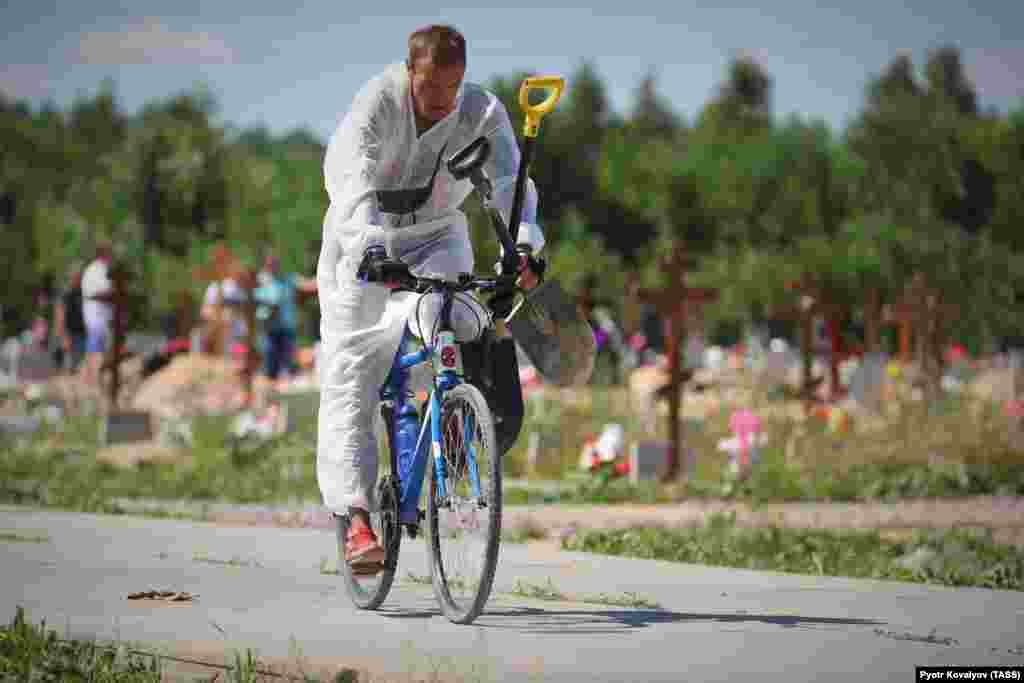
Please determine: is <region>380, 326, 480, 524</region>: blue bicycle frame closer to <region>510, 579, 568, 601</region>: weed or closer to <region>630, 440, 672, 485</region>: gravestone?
<region>510, 579, 568, 601</region>: weed

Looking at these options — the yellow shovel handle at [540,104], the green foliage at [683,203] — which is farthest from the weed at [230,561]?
the green foliage at [683,203]

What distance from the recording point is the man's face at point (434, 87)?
604 cm

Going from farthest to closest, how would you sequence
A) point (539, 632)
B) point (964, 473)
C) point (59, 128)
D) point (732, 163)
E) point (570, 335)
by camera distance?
1. point (59, 128)
2. point (732, 163)
3. point (964, 473)
4. point (570, 335)
5. point (539, 632)

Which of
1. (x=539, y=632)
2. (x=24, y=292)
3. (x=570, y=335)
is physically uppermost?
(x=24, y=292)

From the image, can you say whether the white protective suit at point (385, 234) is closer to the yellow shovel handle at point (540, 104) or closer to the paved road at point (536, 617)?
the yellow shovel handle at point (540, 104)

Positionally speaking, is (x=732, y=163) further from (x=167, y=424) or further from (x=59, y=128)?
(x=167, y=424)

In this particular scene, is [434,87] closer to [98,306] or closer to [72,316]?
[98,306]

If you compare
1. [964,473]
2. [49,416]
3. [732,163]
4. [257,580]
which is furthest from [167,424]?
[732,163]

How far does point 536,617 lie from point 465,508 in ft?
1.43

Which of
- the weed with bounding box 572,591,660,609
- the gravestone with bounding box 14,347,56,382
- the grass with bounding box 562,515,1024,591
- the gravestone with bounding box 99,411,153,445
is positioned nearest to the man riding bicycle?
the weed with bounding box 572,591,660,609

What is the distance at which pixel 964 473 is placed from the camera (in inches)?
518

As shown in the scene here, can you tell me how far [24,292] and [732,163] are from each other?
28838 mm

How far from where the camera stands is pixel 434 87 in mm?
6078

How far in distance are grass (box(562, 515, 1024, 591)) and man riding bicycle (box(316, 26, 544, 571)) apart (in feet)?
7.79
